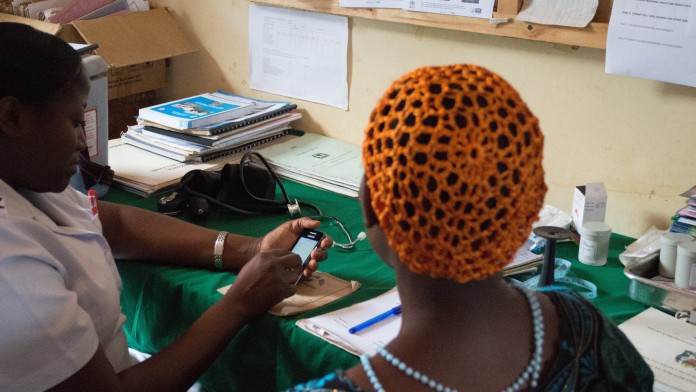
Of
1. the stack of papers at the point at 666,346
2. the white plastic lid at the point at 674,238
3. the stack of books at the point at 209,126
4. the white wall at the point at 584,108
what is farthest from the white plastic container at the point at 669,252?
the stack of books at the point at 209,126

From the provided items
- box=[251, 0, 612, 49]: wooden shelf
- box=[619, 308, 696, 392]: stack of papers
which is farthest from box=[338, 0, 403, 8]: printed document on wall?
box=[619, 308, 696, 392]: stack of papers

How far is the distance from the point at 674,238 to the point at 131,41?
5.30ft

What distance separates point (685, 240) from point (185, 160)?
1212 mm

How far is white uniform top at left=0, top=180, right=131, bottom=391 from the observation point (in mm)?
1059

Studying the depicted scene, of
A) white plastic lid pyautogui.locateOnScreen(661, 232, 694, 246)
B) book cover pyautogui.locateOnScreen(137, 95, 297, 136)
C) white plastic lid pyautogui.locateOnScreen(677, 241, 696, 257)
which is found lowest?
white plastic lid pyautogui.locateOnScreen(661, 232, 694, 246)

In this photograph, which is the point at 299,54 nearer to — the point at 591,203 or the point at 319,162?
the point at 319,162

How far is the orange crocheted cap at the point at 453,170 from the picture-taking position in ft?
2.39

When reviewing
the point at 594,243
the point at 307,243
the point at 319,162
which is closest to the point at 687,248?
the point at 594,243

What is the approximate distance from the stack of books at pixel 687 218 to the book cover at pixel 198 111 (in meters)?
1.14

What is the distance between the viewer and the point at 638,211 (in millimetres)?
1702

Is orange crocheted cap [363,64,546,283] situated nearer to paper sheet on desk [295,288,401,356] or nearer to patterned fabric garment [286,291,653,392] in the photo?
patterned fabric garment [286,291,653,392]

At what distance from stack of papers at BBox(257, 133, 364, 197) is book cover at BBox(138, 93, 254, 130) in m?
0.13

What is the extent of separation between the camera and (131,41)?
2332mm

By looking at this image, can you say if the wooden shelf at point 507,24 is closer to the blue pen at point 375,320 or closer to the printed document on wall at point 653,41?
the printed document on wall at point 653,41
